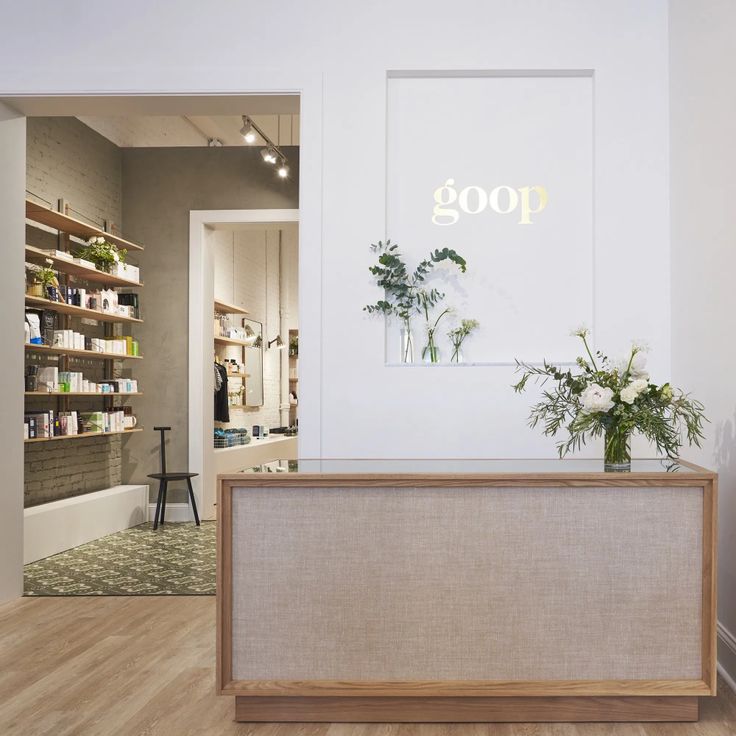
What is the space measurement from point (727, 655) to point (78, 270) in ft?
17.8

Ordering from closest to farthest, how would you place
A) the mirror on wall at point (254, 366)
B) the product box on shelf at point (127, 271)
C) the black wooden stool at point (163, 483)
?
the product box on shelf at point (127, 271) < the black wooden stool at point (163, 483) < the mirror on wall at point (254, 366)

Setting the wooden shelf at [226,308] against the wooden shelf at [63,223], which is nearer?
the wooden shelf at [63,223]

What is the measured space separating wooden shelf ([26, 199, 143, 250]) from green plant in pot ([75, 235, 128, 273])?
6 centimetres

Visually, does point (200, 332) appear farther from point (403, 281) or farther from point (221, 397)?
point (403, 281)

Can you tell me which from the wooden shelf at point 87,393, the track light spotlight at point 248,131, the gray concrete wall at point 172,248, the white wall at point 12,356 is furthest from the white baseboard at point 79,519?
the track light spotlight at point 248,131

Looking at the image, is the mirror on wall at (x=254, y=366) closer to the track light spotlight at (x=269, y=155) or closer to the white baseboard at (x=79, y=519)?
the white baseboard at (x=79, y=519)

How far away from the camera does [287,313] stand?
12430 mm

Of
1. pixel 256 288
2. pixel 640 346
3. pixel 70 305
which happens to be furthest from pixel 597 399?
pixel 256 288

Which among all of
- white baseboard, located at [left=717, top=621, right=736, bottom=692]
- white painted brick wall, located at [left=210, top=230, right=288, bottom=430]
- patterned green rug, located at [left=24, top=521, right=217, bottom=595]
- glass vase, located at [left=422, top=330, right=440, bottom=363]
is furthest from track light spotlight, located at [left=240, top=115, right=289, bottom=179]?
white baseboard, located at [left=717, top=621, right=736, bottom=692]

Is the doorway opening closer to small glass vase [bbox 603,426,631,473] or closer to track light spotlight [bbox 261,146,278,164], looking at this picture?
track light spotlight [bbox 261,146,278,164]

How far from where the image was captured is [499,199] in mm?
4059

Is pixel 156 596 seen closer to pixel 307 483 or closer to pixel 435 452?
pixel 435 452

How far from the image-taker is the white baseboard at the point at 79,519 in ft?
18.6

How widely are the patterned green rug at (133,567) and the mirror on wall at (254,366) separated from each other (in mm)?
3406
